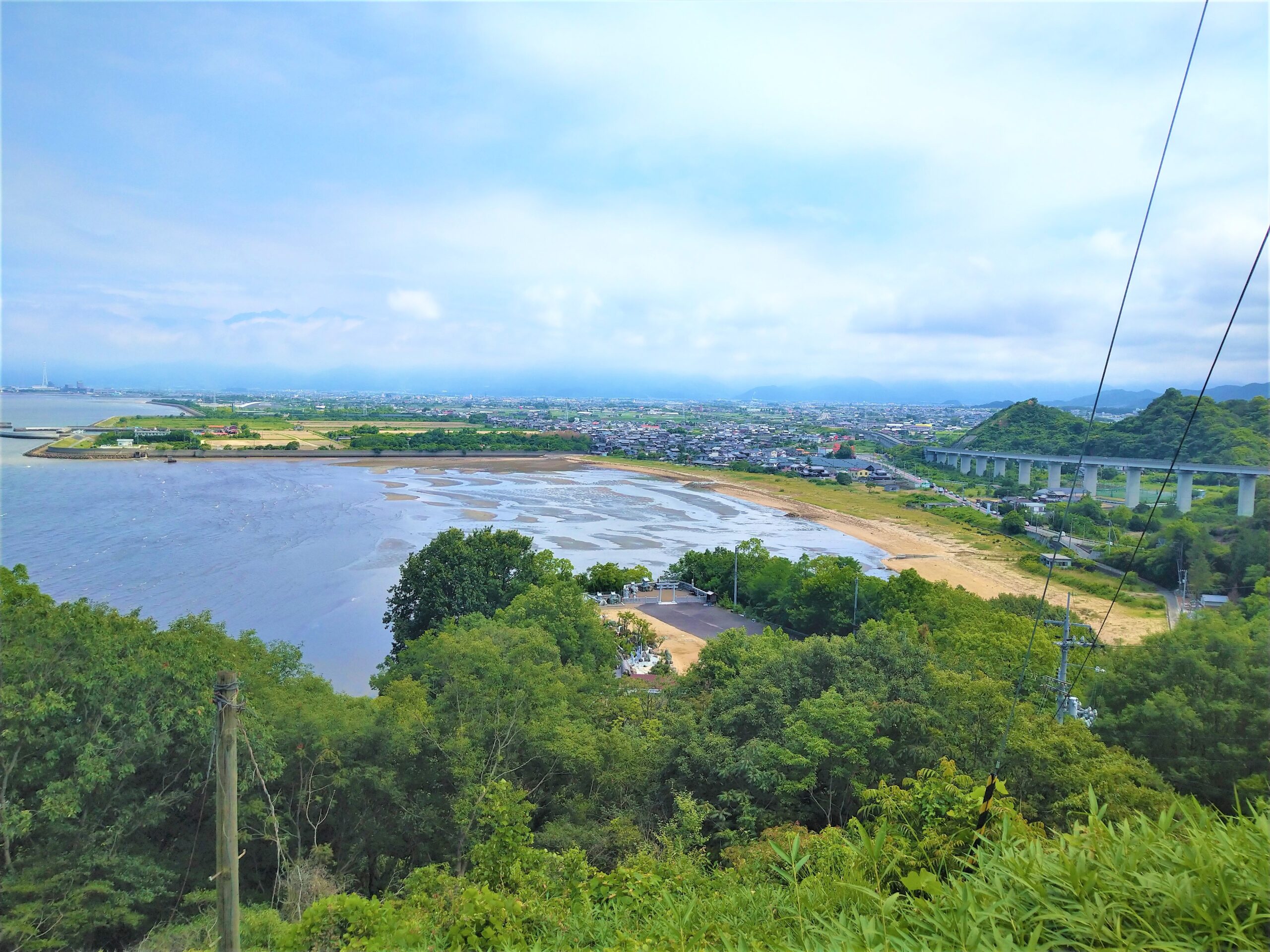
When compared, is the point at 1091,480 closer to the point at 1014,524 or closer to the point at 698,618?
the point at 698,618

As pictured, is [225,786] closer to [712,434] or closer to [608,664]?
[608,664]

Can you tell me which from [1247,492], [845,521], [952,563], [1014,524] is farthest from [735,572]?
[845,521]

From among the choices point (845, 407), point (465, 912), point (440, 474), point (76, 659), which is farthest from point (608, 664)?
point (845, 407)

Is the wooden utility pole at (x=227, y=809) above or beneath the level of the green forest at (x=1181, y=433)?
beneath

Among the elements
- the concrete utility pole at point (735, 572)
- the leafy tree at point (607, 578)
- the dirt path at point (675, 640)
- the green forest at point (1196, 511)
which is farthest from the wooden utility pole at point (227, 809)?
the concrete utility pole at point (735, 572)

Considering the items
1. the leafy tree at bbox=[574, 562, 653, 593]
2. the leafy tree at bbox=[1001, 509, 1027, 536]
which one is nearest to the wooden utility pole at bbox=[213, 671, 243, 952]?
the leafy tree at bbox=[574, 562, 653, 593]

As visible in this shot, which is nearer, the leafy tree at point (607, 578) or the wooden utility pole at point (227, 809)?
the wooden utility pole at point (227, 809)

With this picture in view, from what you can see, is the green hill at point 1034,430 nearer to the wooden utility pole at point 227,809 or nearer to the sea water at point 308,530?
the sea water at point 308,530
